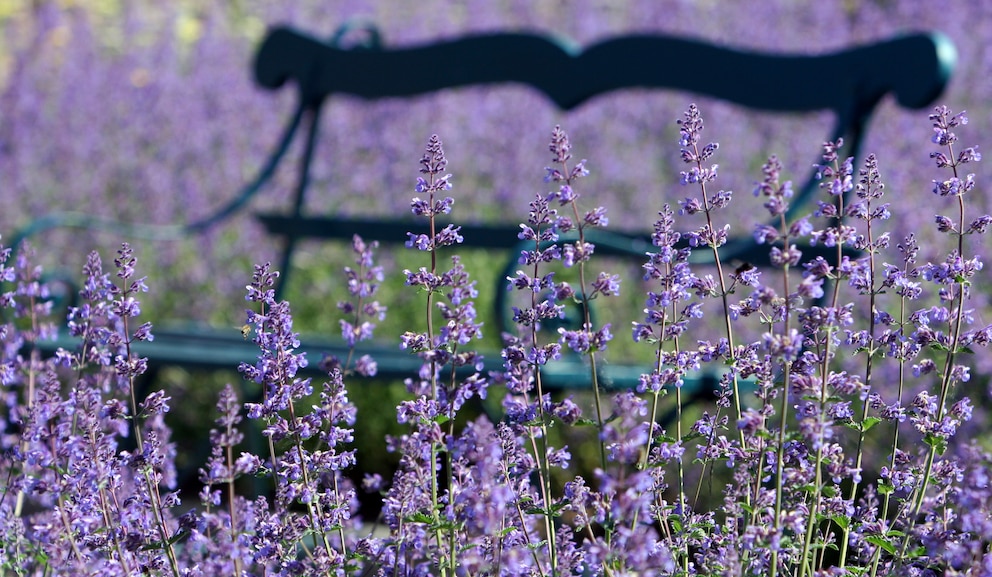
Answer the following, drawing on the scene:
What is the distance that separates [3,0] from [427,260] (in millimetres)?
7080

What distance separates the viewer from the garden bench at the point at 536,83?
3391mm

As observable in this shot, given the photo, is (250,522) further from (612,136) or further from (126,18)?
(126,18)

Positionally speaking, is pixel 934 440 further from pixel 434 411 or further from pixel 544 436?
pixel 434 411

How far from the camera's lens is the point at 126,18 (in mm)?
7977

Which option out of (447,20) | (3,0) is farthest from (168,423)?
(3,0)

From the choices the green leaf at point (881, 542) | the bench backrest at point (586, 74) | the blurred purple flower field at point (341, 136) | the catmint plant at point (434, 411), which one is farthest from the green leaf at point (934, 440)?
the blurred purple flower field at point (341, 136)

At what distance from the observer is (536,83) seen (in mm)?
4219

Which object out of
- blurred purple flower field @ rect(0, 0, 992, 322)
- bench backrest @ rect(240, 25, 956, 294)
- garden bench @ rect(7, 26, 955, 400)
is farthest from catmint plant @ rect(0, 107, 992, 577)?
blurred purple flower field @ rect(0, 0, 992, 322)

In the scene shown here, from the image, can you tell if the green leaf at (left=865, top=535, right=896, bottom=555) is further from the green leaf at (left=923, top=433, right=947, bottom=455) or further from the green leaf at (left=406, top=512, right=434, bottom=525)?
the green leaf at (left=406, top=512, right=434, bottom=525)

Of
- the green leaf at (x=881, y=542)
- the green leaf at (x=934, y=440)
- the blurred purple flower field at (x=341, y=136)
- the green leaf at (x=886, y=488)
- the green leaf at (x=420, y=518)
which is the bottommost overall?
the green leaf at (x=420, y=518)

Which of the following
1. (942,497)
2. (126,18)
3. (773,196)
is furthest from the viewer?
(126,18)

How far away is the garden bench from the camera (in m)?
3.39

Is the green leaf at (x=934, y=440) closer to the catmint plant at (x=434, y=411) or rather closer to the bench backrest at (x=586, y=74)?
the catmint plant at (x=434, y=411)

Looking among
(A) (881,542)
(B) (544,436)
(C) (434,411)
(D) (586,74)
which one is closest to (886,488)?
(A) (881,542)
